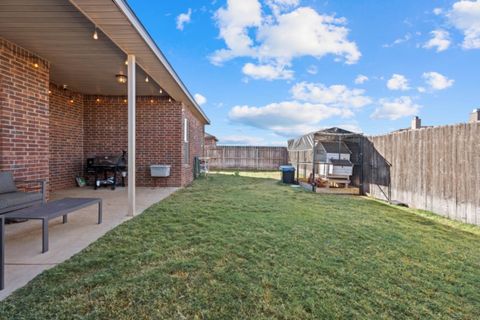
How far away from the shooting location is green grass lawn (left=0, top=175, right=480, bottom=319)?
185 cm

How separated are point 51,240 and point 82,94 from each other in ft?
21.7

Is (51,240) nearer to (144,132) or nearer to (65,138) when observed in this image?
(65,138)

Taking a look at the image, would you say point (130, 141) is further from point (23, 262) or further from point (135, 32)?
point (23, 262)

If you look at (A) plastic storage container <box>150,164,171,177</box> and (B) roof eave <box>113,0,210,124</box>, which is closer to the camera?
(B) roof eave <box>113,0,210,124</box>

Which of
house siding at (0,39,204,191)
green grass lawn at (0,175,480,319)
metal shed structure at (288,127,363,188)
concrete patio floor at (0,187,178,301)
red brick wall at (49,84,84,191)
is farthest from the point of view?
metal shed structure at (288,127,363,188)

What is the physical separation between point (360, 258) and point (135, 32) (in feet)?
14.5

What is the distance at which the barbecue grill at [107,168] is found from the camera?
25.4 feet

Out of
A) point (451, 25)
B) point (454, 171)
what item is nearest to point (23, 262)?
point (454, 171)

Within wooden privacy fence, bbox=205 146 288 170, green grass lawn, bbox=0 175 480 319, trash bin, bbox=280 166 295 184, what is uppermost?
wooden privacy fence, bbox=205 146 288 170

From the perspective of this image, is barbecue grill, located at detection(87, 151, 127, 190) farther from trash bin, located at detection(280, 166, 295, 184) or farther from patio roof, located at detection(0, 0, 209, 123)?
trash bin, located at detection(280, 166, 295, 184)

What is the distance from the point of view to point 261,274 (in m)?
2.39

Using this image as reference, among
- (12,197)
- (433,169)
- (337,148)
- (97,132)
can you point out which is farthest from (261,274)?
(97,132)

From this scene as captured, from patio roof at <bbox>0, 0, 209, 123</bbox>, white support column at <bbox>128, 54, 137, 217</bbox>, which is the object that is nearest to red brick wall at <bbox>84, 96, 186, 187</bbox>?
patio roof at <bbox>0, 0, 209, 123</bbox>

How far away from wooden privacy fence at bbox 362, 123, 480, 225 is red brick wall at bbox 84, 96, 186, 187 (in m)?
6.44
